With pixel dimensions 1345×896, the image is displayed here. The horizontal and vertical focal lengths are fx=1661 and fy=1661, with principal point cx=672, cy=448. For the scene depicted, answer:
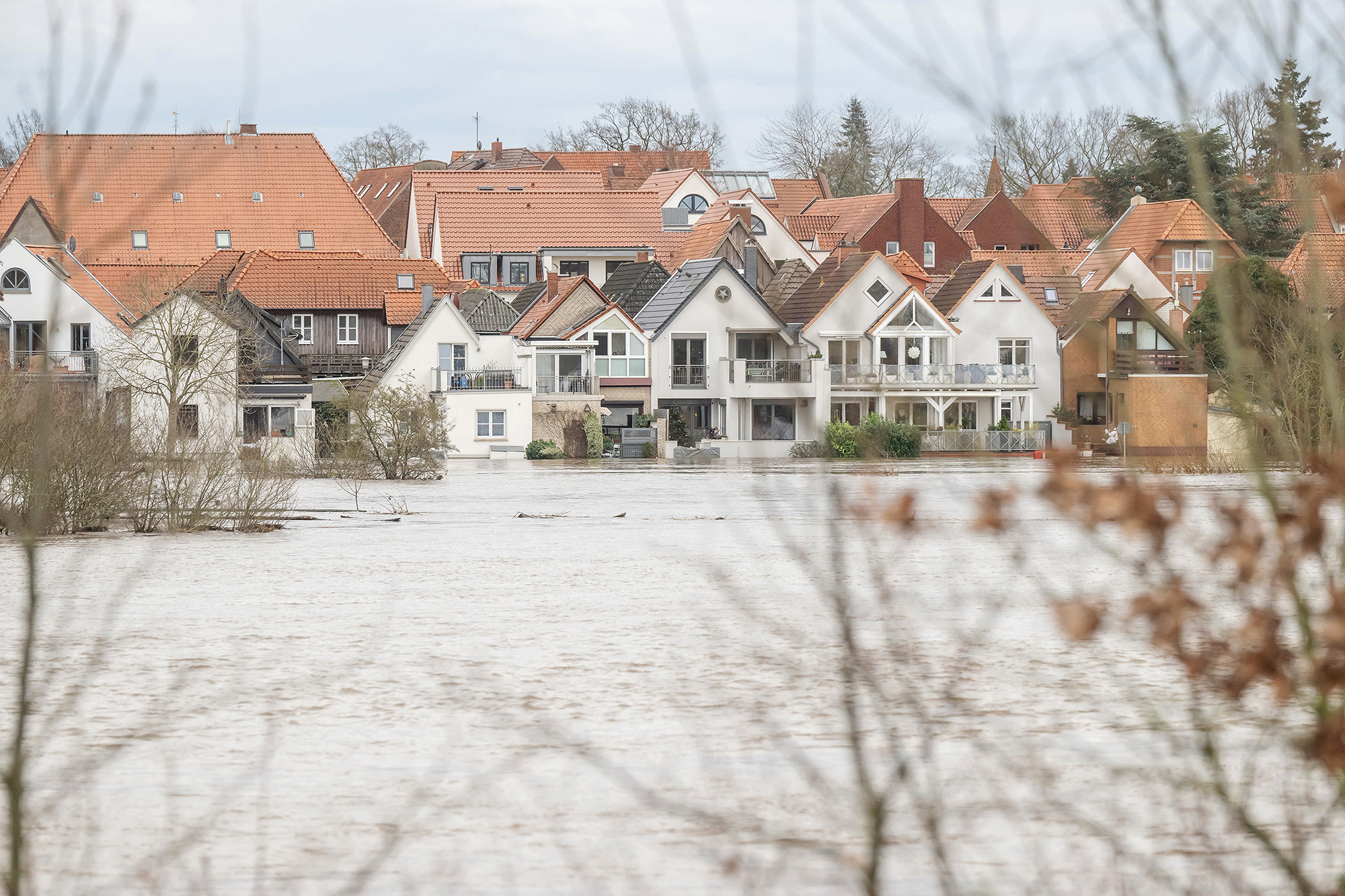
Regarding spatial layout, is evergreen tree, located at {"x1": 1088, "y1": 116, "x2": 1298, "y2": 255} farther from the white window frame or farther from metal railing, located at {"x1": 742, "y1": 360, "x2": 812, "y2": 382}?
metal railing, located at {"x1": 742, "y1": 360, "x2": 812, "y2": 382}

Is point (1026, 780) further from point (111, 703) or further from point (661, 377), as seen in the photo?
point (661, 377)

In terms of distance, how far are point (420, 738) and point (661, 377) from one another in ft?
175

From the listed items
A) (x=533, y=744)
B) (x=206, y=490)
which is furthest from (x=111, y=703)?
(x=206, y=490)

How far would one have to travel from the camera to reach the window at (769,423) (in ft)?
205

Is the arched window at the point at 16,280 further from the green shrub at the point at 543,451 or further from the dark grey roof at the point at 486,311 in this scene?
the green shrub at the point at 543,451

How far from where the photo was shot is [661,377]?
6172 cm

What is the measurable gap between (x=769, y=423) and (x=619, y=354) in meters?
6.34

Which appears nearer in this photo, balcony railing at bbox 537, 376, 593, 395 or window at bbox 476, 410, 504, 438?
window at bbox 476, 410, 504, 438

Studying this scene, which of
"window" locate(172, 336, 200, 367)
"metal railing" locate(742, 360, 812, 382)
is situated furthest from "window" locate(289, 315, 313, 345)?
"metal railing" locate(742, 360, 812, 382)

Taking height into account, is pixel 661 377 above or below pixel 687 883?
above

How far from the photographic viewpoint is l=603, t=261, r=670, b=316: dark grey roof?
65062 mm

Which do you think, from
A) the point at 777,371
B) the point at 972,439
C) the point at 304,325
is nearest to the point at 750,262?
the point at 777,371

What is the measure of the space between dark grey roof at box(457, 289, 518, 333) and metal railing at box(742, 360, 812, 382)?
9.43 m

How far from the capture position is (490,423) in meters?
59.1
